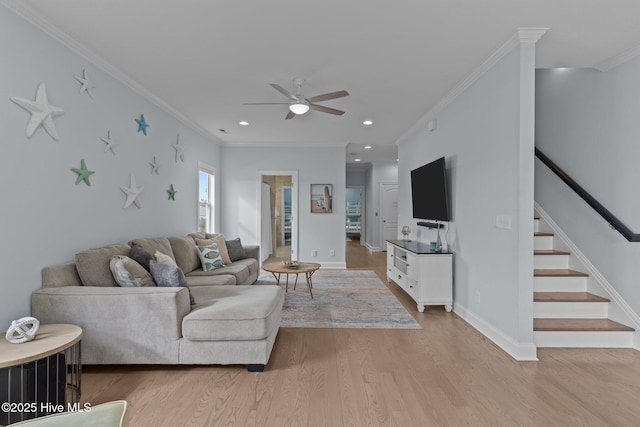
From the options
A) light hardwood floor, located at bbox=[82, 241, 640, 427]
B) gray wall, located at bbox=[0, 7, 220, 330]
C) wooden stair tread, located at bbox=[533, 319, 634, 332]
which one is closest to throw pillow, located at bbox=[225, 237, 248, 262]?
gray wall, located at bbox=[0, 7, 220, 330]

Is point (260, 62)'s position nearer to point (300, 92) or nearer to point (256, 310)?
point (300, 92)

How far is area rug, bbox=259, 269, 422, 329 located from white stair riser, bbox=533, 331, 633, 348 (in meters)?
1.07

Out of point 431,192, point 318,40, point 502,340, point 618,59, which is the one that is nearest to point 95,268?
point 318,40

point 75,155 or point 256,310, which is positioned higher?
point 75,155

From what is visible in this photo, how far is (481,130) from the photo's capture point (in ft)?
10.3

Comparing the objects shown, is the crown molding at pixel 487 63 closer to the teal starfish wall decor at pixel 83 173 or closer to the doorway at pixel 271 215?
the doorway at pixel 271 215

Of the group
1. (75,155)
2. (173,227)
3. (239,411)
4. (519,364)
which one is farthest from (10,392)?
(519,364)

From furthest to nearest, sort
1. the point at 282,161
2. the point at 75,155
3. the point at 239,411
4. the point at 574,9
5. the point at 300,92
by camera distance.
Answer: the point at 282,161
the point at 300,92
the point at 75,155
the point at 574,9
the point at 239,411

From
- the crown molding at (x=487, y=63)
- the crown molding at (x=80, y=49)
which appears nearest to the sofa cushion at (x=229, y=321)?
the crown molding at (x=80, y=49)

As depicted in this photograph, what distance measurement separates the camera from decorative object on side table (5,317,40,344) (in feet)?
5.82

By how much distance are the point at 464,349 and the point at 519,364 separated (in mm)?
415

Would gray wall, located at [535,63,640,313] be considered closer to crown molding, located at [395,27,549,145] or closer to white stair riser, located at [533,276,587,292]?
white stair riser, located at [533,276,587,292]

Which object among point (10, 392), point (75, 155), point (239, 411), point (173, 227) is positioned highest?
point (75, 155)

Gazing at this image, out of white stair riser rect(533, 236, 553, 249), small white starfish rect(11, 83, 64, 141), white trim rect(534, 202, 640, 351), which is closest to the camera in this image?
small white starfish rect(11, 83, 64, 141)
